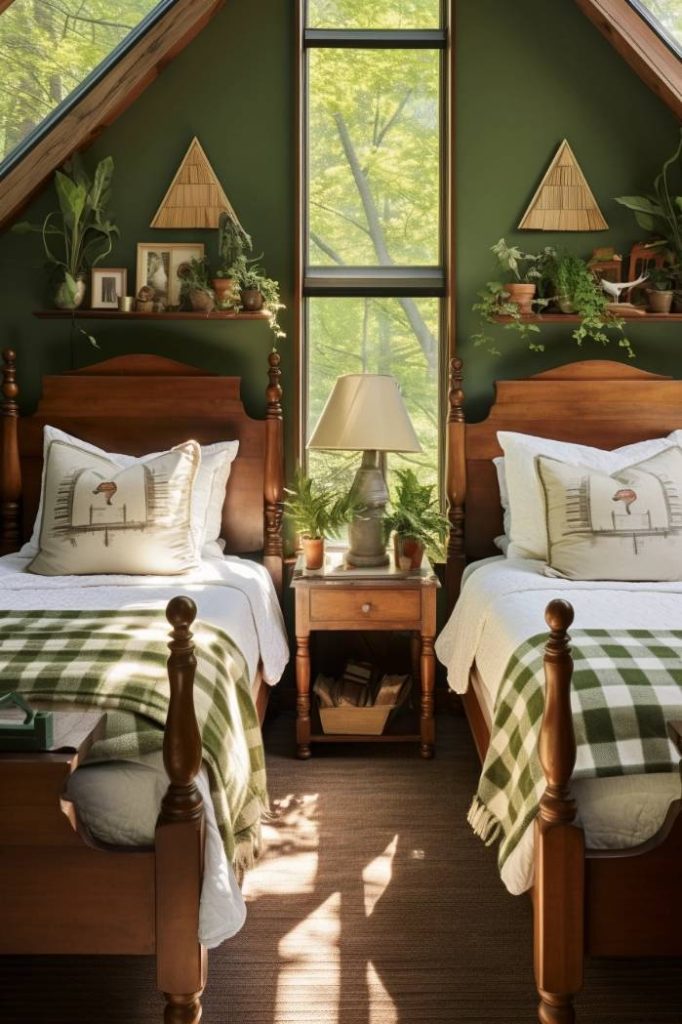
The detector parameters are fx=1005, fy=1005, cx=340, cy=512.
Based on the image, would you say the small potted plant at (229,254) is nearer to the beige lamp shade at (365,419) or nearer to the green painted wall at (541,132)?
the beige lamp shade at (365,419)

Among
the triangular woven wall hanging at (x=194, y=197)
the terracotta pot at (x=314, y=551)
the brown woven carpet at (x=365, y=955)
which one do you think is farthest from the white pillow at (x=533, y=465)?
the triangular woven wall hanging at (x=194, y=197)

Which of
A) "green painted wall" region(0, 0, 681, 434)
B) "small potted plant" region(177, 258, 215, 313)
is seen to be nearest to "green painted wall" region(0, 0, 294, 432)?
"green painted wall" region(0, 0, 681, 434)

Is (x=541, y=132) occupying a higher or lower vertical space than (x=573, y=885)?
higher

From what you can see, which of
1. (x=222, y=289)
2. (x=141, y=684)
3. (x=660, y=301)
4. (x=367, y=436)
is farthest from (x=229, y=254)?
(x=141, y=684)

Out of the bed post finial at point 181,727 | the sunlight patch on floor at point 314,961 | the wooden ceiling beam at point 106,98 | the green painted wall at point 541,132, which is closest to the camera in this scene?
the bed post finial at point 181,727

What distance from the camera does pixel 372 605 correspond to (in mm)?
3344

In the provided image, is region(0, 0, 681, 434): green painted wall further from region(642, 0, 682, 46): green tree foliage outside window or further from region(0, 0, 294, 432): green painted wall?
region(642, 0, 682, 46): green tree foliage outside window

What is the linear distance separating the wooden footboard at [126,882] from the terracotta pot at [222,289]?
2214 millimetres

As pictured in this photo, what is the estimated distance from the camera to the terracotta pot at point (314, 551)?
3424mm

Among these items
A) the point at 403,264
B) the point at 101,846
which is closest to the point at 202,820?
the point at 101,846

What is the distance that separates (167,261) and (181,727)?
8.37 ft

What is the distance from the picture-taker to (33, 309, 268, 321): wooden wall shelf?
3754 mm

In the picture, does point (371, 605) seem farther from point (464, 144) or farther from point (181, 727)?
point (464, 144)

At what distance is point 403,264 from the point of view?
4023mm
